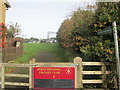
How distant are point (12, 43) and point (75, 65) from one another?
12960mm

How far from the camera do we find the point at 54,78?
181 inches

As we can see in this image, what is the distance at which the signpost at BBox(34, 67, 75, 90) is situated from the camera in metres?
4.55

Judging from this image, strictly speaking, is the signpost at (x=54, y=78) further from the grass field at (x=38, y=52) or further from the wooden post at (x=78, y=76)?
the grass field at (x=38, y=52)

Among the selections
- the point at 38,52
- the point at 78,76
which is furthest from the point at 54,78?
the point at 38,52

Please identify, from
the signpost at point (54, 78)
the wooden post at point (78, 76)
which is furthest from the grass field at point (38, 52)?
the signpost at point (54, 78)

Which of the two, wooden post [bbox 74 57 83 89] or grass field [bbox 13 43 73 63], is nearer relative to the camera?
wooden post [bbox 74 57 83 89]

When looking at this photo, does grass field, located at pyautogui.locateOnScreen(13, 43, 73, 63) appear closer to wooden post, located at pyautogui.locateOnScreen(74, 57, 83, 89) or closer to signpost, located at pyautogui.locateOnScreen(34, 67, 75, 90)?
wooden post, located at pyautogui.locateOnScreen(74, 57, 83, 89)

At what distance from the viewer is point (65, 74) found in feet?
14.9

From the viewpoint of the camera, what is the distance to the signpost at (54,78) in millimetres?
4547

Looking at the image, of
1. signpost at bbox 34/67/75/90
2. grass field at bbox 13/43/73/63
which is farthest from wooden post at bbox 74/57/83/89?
grass field at bbox 13/43/73/63

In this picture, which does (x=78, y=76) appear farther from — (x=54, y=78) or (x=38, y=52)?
(x=38, y=52)

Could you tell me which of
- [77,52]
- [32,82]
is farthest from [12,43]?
[32,82]

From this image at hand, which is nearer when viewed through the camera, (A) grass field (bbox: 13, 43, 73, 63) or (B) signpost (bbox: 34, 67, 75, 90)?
(B) signpost (bbox: 34, 67, 75, 90)

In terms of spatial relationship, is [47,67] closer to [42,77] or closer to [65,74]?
[42,77]
